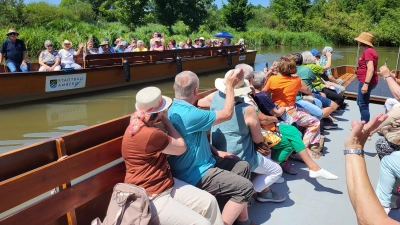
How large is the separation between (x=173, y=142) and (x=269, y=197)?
1358mm

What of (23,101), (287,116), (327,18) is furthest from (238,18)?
(287,116)

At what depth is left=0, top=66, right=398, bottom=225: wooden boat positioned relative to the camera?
6.13ft

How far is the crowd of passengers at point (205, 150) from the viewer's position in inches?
84.8

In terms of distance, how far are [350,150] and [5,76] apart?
332 inches

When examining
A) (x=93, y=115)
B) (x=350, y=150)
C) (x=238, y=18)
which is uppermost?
(x=238, y=18)

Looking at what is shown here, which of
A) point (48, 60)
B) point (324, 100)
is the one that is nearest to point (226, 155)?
point (324, 100)

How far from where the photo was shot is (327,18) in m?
45.5

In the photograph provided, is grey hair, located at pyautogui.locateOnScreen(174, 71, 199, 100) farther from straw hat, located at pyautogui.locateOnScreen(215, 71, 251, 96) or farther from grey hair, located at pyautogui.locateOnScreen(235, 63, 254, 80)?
grey hair, located at pyautogui.locateOnScreen(235, 63, 254, 80)

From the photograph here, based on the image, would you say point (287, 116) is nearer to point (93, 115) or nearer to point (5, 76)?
point (93, 115)

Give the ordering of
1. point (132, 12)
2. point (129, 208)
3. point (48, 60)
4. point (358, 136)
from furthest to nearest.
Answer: point (132, 12) < point (48, 60) < point (129, 208) < point (358, 136)

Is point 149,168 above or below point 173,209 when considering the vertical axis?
above

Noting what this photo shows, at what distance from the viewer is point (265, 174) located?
308cm

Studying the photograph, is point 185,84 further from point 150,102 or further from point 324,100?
point 324,100

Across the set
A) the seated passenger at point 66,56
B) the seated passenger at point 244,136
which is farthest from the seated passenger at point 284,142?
the seated passenger at point 66,56
